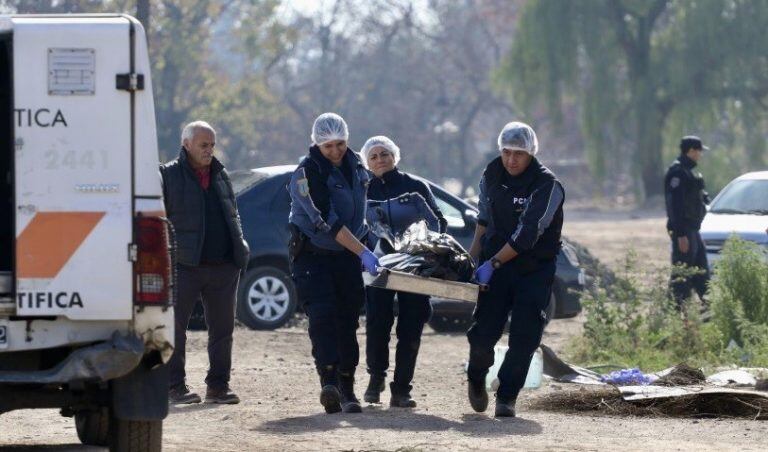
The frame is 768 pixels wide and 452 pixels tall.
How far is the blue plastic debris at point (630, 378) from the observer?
10.6 meters

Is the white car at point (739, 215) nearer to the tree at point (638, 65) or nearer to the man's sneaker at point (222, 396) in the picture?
the man's sneaker at point (222, 396)

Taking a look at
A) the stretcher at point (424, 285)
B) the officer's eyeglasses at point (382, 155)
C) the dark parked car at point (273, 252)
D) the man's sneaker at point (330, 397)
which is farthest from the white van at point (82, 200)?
the dark parked car at point (273, 252)

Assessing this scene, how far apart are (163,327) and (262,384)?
4.80 metres

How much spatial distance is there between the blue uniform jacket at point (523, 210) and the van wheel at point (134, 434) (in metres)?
2.86

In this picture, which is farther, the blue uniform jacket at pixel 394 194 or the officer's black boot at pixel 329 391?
the blue uniform jacket at pixel 394 194

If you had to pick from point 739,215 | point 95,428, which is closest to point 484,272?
point 95,428

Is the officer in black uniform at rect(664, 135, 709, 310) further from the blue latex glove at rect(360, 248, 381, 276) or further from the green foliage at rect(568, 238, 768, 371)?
the blue latex glove at rect(360, 248, 381, 276)

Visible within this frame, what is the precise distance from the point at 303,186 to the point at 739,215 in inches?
376

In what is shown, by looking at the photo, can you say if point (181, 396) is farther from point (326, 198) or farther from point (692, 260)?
point (692, 260)

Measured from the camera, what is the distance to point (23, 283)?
662 centimetres

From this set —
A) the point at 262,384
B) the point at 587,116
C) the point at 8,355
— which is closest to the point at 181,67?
the point at 587,116

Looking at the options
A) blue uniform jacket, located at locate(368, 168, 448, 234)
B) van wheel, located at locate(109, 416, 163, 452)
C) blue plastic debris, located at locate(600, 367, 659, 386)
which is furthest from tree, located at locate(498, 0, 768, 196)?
van wheel, located at locate(109, 416, 163, 452)

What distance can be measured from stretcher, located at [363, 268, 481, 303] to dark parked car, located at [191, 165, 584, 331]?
5.77 m

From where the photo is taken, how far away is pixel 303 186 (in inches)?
376
